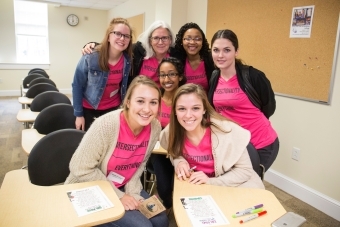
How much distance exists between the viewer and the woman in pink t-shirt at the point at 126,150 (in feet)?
4.83

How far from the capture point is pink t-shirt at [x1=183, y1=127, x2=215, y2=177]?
1.63m

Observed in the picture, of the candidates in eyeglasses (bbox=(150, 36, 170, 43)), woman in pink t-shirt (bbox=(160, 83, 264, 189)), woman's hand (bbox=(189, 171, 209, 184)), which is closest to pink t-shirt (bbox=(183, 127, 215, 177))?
woman in pink t-shirt (bbox=(160, 83, 264, 189))

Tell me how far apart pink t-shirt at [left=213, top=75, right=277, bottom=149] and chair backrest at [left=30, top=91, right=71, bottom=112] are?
203 cm

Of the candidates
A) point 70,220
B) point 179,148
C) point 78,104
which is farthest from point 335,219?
point 78,104

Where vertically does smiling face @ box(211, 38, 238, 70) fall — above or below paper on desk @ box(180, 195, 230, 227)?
above

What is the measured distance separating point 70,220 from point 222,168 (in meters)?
0.88

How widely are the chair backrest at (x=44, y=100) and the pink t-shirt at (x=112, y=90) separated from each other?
3.20 ft

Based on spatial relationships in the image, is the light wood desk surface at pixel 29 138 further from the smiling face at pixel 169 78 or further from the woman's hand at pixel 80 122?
the smiling face at pixel 169 78

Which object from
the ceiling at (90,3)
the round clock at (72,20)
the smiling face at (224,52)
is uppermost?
the ceiling at (90,3)

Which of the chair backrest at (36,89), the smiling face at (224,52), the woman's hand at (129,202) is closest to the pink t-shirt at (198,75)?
the smiling face at (224,52)

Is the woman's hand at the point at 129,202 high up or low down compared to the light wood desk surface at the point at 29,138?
down

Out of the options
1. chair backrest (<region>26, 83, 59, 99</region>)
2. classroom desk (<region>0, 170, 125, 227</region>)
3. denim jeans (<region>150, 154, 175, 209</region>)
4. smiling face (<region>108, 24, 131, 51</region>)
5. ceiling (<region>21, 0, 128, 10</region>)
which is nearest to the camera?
classroom desk (<region>0, 170, 125, 227</region>)

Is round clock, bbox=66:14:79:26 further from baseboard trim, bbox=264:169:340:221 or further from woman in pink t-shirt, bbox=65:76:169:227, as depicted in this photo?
woman in pink t-shirt, bbox=65:76:169:227

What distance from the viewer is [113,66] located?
228 centimetres
